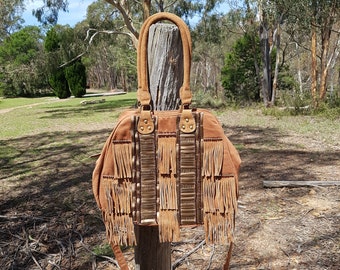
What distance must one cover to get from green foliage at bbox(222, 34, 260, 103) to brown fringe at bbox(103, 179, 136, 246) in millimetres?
14151

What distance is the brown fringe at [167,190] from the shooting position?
1062mm

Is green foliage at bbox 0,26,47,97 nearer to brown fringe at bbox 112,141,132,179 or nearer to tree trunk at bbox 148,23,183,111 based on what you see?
tree trunk at bbox 148,23,183,111

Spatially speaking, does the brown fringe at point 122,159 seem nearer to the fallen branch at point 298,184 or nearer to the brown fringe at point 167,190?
the brown fringe at point 167,190

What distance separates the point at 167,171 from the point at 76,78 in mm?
25525

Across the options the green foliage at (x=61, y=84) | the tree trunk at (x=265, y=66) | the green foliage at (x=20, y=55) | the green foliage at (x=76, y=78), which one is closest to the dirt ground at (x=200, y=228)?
the tree trunk at (x=265, y=66)

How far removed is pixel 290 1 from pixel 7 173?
33.2ft

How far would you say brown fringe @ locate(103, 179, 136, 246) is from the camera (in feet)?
3.52

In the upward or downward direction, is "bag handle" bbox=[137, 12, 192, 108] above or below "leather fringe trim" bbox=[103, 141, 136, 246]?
above

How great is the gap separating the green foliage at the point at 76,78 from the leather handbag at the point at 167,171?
82.7ft

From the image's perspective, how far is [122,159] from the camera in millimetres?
1058

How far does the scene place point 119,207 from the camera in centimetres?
109

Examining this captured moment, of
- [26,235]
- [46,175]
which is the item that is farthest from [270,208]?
[46,175]

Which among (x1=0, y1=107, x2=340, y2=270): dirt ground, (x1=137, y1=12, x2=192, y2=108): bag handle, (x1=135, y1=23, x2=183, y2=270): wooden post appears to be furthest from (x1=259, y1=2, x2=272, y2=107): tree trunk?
(x1=137, y1=12, x2=192, y2=108): bag handle

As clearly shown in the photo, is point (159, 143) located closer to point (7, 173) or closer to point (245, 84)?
point (7, 173)
